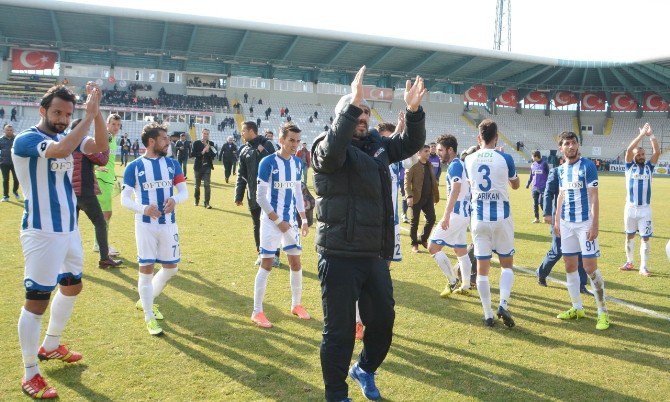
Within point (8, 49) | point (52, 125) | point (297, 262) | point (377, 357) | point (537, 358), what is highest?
point (8, 49)

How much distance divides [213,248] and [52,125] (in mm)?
6105

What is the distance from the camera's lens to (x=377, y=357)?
4.16 meters

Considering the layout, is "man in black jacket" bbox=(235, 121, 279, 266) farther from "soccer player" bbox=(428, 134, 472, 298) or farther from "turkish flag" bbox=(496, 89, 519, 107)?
"turkish flag" bbox=(496, 89, 519, 107)

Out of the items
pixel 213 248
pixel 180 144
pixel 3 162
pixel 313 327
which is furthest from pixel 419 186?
pixel 180 144

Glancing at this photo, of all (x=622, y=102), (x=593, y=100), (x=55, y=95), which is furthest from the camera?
(x=593, y=100)

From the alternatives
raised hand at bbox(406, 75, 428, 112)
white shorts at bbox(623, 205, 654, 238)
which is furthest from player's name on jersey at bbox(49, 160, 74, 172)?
white shorts at bbox(623, 205, 654, 238)

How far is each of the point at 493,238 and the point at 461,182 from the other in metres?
1.08

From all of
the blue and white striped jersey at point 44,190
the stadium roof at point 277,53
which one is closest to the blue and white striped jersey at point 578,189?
the blue and white striped jersey at point 44,190

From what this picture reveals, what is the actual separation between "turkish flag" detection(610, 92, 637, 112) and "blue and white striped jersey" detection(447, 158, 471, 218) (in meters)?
64.3

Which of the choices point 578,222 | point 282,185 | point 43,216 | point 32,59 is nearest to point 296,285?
point 282,185

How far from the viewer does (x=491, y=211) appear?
594 centimetres

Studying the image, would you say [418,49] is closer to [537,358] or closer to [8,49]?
[8,49]

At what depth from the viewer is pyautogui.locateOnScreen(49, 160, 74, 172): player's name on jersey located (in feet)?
13.5

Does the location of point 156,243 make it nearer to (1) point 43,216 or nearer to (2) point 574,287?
(1) point 43,216
